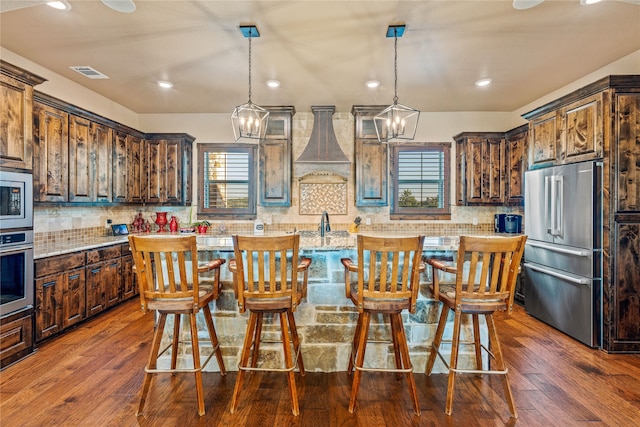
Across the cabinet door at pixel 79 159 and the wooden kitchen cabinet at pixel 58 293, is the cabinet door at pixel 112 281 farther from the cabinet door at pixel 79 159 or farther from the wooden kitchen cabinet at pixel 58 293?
the cabinet door at pixel 79 159

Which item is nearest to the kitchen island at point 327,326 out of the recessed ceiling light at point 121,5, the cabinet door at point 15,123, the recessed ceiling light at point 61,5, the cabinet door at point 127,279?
the cabinet door at point 15,123

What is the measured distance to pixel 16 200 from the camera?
2775mm

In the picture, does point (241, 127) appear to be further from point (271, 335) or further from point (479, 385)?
point (479, 385)

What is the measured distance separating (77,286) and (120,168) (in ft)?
6.07

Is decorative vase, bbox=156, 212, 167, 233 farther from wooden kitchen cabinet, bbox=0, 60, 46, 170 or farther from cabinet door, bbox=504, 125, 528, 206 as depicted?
cabinet door, bbox=504, 125, 528, 206

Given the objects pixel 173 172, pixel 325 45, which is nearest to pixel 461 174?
pixel 325 45

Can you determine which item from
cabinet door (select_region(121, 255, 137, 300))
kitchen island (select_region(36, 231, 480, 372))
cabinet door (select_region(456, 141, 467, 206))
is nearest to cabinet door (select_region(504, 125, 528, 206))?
cabinet door (select_region(456, 141, 467, 206))

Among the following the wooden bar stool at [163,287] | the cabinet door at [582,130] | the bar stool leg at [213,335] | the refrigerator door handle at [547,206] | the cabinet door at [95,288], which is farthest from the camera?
the cabinet door at [95,288]

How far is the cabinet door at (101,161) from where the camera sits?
4.12 m

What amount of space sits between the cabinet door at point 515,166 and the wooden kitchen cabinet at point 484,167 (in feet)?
0.22

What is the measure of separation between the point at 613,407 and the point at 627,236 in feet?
5.34

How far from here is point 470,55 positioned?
11.1 ft

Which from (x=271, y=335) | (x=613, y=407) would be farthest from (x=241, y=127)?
(x=613, y=407)

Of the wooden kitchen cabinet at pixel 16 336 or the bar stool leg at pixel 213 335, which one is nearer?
the bar stool leg at pixel 213 335
